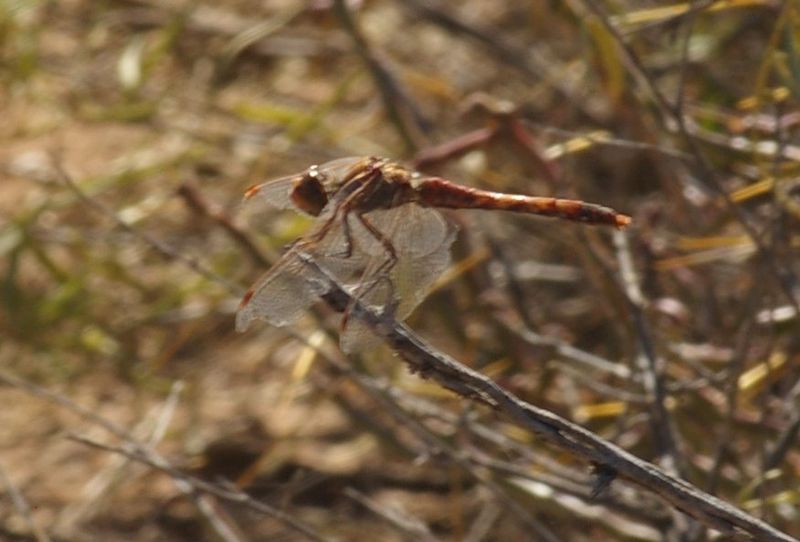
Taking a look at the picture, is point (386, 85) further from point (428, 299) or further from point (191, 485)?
point (191, 485)

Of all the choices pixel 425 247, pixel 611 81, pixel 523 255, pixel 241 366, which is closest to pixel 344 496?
pixel 241 366

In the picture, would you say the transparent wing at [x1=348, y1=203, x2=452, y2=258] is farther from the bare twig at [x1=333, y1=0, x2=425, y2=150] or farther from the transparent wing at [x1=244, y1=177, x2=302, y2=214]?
the bare twig at [x1=333, y1=0, x2=425, y2=150]

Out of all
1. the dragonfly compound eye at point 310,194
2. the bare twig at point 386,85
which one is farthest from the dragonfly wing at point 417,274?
the bare twig at point 386,85

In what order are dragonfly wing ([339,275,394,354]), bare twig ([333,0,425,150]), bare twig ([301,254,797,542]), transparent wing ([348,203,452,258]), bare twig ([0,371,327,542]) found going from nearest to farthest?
bare twig ([301,254,797,542])
dragonfly wing ([339,275,394,354])
transparent wing ([348,203,452,258])
bare twig ([0,371,327,542])
bare twig ([333,0,425,150])

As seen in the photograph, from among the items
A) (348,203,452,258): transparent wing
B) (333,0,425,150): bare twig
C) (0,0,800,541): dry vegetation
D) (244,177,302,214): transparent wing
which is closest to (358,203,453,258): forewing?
(348,203,452,258): transparent wing

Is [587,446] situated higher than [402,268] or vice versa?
[402,268]

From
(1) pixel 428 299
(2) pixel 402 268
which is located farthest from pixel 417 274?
(1) pixel 428 299
